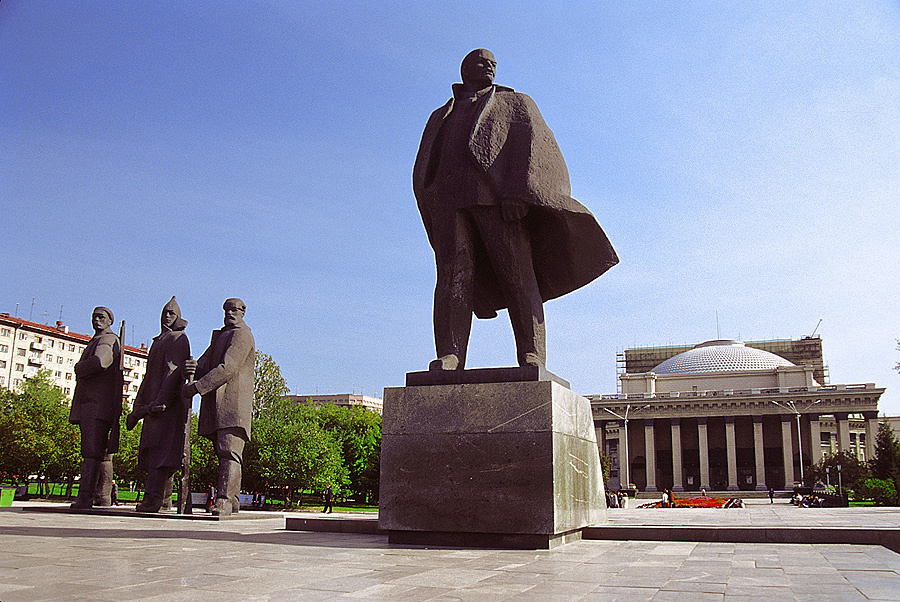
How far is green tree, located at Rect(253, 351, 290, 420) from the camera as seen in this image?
42375 mm

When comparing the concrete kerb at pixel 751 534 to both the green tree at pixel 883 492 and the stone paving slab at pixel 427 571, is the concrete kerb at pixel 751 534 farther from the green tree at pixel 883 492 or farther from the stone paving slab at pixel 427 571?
the green tree at pixel 883 492

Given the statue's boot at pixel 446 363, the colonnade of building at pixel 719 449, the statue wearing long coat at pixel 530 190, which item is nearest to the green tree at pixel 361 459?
the statue wearing long coat at pixel 530 190

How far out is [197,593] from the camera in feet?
13.0

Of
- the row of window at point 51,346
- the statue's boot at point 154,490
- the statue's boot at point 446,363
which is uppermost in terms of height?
the row of window at point 51,346

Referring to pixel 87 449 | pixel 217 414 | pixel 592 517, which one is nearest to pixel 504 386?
pixel 592 517

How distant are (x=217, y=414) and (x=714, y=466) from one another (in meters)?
90.5

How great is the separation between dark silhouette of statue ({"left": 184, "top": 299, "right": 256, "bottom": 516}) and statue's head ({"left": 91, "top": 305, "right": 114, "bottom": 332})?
3667 millimetres

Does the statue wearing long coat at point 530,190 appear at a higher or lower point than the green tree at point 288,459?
higher

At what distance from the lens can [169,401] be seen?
1448 cm

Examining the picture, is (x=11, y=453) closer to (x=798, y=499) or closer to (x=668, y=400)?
(x=798, y=499)

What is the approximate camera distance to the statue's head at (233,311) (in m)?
13.8

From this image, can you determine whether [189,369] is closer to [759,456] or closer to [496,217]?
[496,217]

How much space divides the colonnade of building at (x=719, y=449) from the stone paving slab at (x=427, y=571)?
8103 cm

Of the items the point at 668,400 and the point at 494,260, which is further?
the point at 668,400
